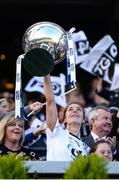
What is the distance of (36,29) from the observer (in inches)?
270

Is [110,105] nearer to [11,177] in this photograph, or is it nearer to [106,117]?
[106,117]

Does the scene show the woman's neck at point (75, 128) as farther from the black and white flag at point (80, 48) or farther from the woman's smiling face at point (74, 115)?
the black and white flag at point (80, 48)

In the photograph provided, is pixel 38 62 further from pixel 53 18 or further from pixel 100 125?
pixel 53 18

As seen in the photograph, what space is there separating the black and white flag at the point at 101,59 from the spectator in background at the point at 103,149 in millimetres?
3142

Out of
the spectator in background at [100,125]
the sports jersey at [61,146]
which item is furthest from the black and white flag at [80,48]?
the sports jersey at [61,146]

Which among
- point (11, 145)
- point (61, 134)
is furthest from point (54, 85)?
point (61, 134)

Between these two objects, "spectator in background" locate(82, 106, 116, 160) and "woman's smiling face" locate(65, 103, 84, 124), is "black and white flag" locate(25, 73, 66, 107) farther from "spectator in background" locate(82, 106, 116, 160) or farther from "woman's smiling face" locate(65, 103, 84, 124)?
"woman's smiling face" locate(65, 103, 84, 124)

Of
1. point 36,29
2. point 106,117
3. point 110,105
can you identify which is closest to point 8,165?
point 36,29

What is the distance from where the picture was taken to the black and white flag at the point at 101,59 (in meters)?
10.0

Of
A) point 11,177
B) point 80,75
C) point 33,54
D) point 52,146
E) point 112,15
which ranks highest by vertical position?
point 112,15

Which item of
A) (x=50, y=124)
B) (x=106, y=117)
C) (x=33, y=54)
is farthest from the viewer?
(x=106, y=117)

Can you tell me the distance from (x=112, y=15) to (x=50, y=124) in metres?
10.4

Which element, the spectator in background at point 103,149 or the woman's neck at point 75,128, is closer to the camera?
the spectator in background at point 103,149

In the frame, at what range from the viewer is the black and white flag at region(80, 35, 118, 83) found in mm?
10016
